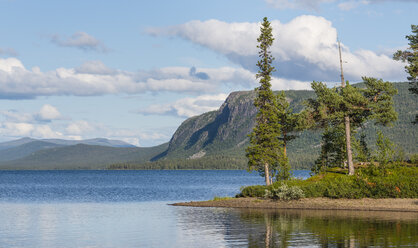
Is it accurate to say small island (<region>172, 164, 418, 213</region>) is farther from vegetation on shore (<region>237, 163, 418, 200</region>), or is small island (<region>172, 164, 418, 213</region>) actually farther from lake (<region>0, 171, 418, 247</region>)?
lake (<region>0, 171, 418, 247</region>)

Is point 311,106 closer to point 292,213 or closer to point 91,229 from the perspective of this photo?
point 292,213

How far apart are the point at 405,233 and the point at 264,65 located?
3887 cm

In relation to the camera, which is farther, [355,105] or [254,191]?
[355,105]

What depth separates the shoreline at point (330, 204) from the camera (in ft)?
160

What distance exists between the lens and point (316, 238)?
105ft

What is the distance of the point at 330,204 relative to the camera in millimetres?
51750

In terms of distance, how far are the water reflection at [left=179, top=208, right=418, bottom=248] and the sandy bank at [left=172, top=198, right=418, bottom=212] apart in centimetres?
266

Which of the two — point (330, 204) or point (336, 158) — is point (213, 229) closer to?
point (330, 204)

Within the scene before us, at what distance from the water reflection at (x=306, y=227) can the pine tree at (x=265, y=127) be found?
15.9 meters

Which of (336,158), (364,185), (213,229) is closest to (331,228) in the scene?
(213,229)

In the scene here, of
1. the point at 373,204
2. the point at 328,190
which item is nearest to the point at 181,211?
the point at 328,190

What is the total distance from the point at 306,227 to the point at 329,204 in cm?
1537

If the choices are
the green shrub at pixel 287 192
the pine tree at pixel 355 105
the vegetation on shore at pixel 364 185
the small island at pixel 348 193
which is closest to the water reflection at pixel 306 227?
the small island at pixel 348 193

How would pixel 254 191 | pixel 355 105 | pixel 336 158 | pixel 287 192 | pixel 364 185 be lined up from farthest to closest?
pixel 336 158, pixel 355 105, pixel 254 191, pixel 287 192, pixel 364 185
